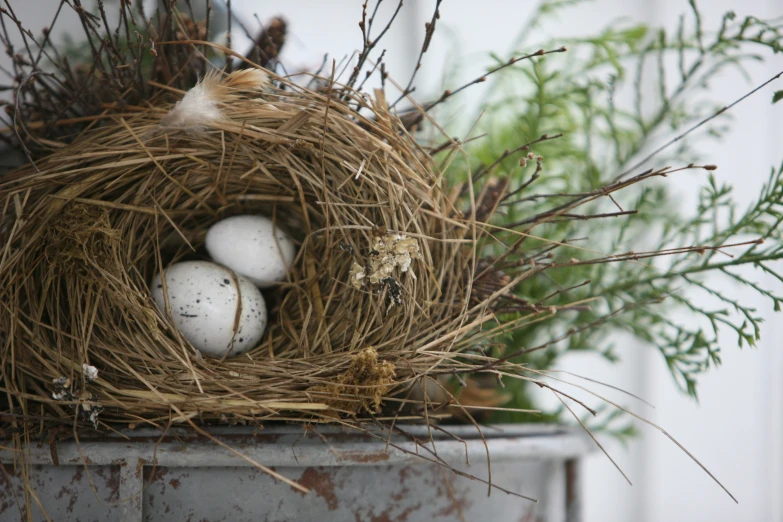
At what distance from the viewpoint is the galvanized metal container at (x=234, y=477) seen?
58 centimetres

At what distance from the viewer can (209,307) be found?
2.29ft

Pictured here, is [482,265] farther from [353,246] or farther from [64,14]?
[64,14]

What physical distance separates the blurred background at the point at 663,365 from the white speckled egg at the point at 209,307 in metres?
0.43

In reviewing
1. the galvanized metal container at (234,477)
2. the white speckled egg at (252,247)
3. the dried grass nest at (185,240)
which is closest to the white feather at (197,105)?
the dried grass nest at (185,240)

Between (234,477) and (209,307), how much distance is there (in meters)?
0.21

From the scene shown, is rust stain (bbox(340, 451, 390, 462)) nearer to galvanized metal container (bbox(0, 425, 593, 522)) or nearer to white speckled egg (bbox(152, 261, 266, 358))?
galvanized metal container (bbox(0, 425, 593, 522))

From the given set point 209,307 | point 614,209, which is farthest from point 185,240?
point 614,209

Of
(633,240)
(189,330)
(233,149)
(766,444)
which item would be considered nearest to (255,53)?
(233,149)

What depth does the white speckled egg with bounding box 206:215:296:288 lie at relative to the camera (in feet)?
2.46

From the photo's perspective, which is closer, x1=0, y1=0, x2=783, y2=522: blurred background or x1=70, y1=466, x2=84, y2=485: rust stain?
x1=70, y1=466, x2=84, y2=485: rust stain

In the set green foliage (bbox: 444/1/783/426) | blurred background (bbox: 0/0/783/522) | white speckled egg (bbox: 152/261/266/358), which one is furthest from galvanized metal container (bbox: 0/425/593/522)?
blurred background (bbox: 0/0/783/522)

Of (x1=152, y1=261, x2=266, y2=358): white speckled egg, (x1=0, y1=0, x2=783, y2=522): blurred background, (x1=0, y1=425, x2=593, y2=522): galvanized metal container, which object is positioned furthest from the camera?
(x1=0, y1=0, x2=783, y2=522): blurred background

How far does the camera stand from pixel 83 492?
1.94 feet

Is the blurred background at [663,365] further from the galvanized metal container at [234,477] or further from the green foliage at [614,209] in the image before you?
the galvanized metal container at [234,477]
